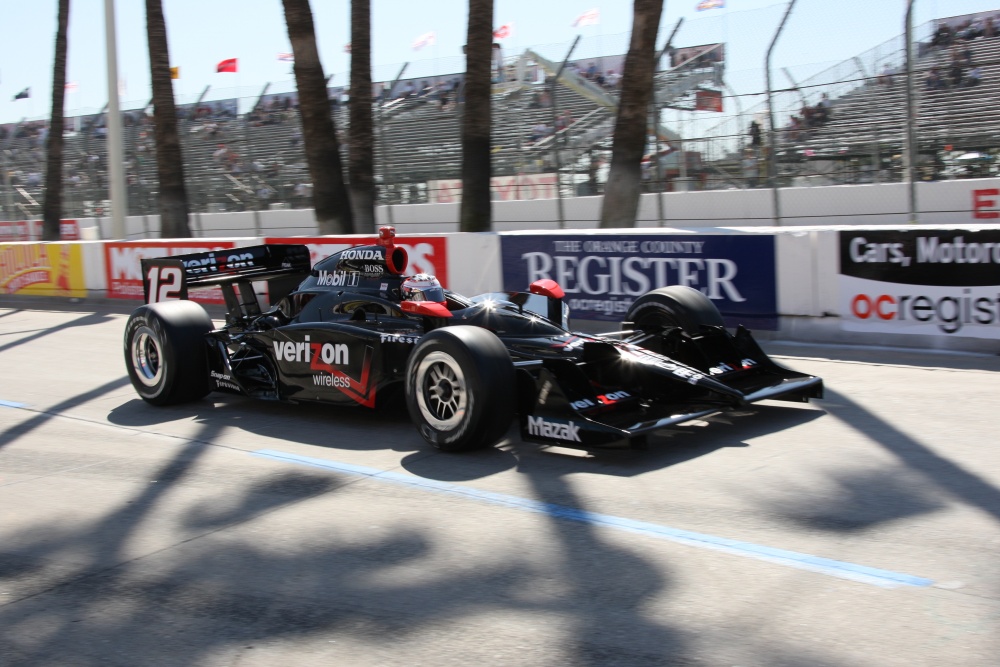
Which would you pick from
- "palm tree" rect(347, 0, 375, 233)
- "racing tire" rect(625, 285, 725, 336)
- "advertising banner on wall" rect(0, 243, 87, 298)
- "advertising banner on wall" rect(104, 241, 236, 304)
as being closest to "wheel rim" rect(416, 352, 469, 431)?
"racing tire" rect(625, 285, 725, 336)

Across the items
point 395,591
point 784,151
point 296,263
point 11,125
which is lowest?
point 395,591

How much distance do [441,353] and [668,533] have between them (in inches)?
82.5

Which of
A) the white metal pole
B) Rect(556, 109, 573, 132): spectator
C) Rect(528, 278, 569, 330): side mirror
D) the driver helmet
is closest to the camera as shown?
the driver helmet

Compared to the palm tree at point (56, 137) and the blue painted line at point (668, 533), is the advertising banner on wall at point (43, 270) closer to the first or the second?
the palm tree at point (56, 137)

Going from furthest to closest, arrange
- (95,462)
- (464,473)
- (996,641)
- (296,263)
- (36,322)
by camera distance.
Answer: (36,322) < (296,263) < (95,462) < (464,473) < (996,641)

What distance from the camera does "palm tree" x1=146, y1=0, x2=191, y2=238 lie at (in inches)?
865

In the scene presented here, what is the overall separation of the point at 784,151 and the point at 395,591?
17.1m

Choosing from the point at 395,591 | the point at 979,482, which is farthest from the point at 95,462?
the point at 979,482

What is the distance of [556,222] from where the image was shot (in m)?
23.8

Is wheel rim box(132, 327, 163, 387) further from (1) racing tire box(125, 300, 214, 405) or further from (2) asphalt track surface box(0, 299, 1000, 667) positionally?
(2) asphalt track surface box(0, 299, 1000, 667)

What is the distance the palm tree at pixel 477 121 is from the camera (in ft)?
49.4

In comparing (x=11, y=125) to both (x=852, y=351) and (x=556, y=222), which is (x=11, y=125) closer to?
(x=556, y=222)

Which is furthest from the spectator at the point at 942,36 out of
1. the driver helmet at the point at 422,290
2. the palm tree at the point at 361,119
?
the driver helmet at the point at 422,290

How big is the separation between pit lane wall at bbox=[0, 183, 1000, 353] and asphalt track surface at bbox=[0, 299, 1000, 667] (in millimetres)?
1565
